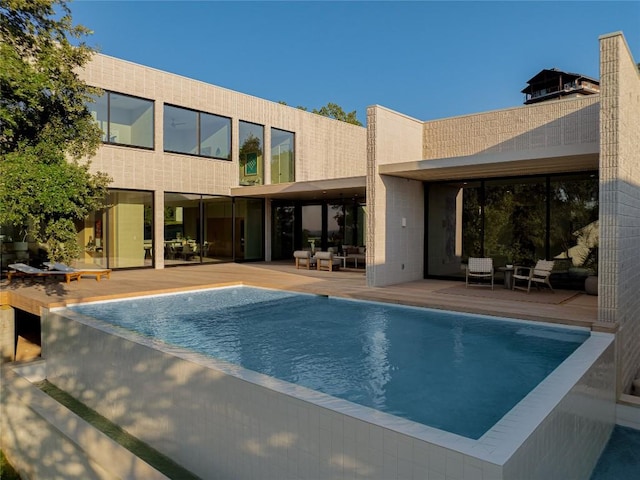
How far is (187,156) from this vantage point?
15242 mm

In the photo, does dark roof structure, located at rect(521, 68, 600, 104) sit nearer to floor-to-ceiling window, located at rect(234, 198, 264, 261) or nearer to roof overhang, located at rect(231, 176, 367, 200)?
roof overhang, located at rect(231, 176, 367, 200)

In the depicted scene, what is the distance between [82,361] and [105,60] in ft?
32.0

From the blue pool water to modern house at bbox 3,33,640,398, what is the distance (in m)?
1.79

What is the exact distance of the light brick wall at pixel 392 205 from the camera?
1028 centimetres

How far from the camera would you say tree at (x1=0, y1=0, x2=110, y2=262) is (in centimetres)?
746

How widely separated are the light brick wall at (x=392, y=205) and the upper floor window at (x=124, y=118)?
7798 millimetres

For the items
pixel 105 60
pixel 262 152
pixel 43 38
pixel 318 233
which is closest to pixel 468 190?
pixel 318 233

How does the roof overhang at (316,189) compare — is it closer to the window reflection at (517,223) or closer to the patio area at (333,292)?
the window reflection at (517,223)

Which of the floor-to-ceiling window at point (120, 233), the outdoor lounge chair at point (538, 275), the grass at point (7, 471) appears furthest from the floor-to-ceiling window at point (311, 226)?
the grass at point (7, 471)

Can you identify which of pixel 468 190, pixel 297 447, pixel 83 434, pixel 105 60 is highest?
pixel 105 60

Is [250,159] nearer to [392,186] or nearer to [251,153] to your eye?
[251,153]

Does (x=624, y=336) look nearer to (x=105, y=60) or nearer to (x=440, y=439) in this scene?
(x=440, y=439)

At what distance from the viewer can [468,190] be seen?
11.8 metres

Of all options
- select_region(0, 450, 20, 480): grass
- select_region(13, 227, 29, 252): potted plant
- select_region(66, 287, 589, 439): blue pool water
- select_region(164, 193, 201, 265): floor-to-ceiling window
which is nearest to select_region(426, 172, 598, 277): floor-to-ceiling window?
select_region(66, 287, 589, 439): blue pool water
